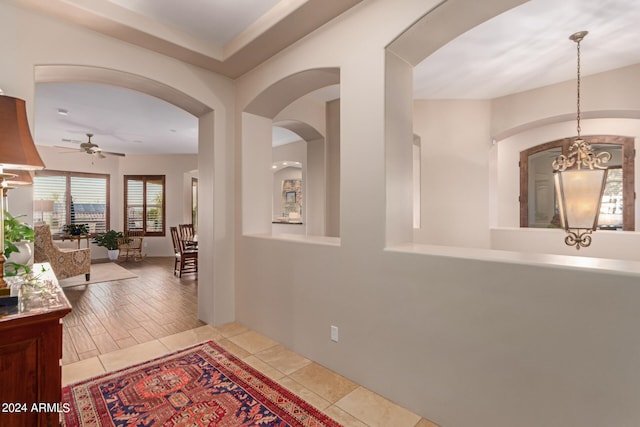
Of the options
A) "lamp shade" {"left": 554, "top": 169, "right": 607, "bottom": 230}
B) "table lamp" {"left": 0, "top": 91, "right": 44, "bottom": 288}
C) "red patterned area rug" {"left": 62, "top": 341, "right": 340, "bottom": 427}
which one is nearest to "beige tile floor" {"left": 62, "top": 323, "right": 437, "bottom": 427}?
"red patterned area rug" {"left": 62, "top": 341, "right": 340, "bottom": 427}

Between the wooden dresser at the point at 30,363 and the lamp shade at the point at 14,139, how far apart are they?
0.65 meters

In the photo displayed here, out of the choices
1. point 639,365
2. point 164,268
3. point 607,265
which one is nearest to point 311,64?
point 607,265

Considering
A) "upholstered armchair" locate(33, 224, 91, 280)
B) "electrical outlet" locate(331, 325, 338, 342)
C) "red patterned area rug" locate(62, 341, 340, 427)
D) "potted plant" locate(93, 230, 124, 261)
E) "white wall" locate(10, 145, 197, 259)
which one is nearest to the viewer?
"red patterned area rug" locate(62, 341, 340, 427)

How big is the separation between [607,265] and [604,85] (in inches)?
152

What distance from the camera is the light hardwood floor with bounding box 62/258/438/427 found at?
2.07 m

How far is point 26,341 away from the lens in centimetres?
128

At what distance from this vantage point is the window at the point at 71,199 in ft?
25.0

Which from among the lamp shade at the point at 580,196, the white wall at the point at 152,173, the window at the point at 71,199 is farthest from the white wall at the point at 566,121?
the window at the point at 71,199

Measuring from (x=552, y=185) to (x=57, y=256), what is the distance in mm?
9327

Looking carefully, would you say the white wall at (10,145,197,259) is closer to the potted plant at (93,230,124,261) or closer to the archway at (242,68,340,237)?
the potted plant at (93,230,124,261)

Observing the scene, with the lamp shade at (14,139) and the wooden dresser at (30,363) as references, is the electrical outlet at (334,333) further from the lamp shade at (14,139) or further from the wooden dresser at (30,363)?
the lamp shade at (14,139)

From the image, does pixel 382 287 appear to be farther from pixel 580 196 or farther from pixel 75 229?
pixel 75 229

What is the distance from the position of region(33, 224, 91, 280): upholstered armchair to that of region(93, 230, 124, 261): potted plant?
275cm

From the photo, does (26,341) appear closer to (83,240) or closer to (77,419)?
(77,419)
